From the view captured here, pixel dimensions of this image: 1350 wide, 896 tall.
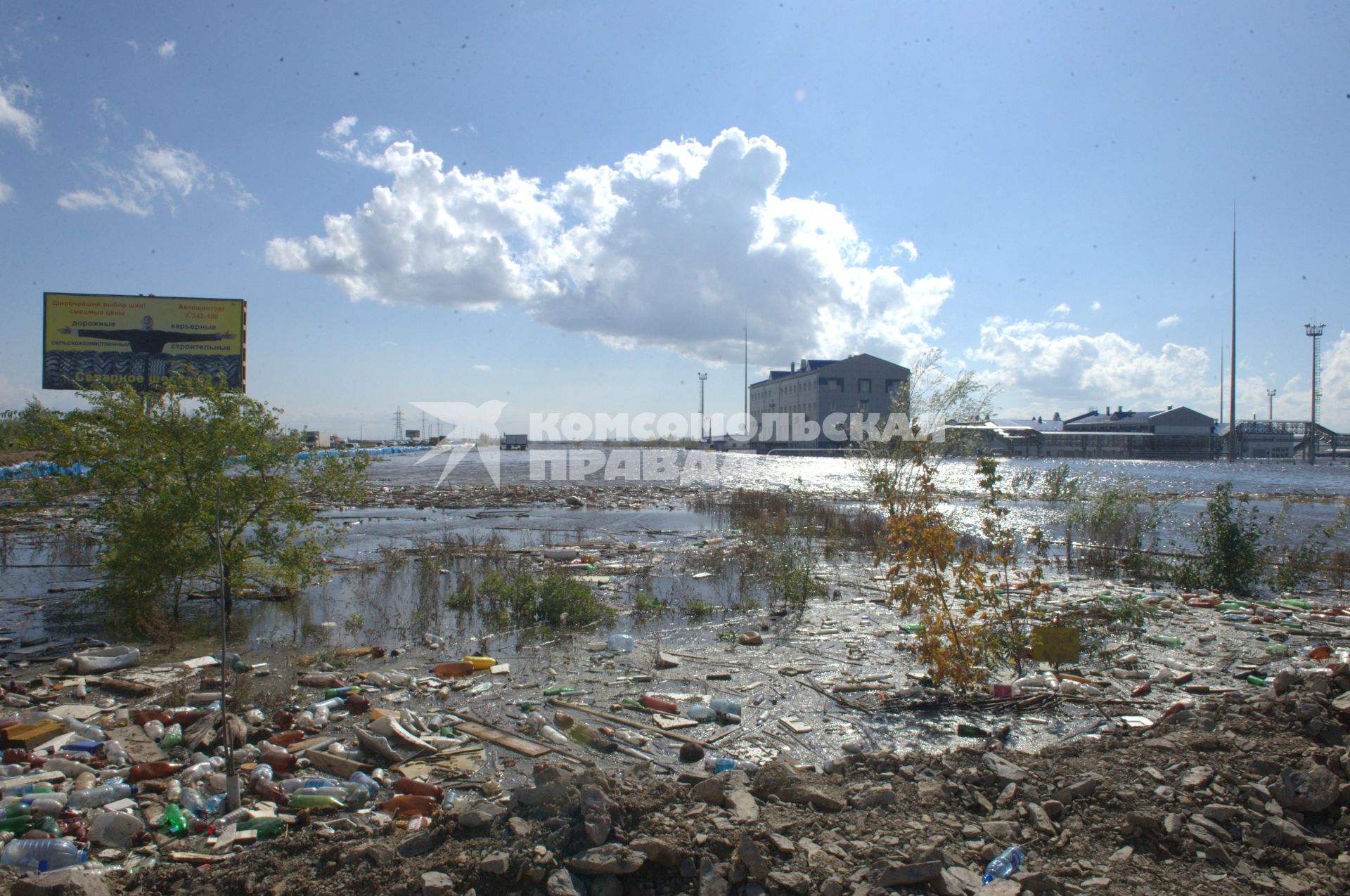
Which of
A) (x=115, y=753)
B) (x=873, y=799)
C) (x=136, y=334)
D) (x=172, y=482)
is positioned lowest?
(x=115, y=753)

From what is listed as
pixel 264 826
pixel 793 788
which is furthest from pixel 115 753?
pixel 793 788

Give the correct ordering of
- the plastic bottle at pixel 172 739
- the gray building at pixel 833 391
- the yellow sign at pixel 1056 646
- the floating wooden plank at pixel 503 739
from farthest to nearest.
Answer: the gray building at pixel 833 391 < the yellow sign at pixel 1056 646 < the floating wooden plank at pixel 503 739 < the plastic bottle at pixel 172 739

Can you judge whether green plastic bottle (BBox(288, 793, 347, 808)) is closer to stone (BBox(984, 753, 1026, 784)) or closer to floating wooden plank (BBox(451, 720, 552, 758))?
floating wooden plank (BBox(451, 720, 552, 758))

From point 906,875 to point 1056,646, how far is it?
4.38 m

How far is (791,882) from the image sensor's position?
285 cm

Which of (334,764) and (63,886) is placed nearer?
(63,886)

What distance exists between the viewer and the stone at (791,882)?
2.85 metres

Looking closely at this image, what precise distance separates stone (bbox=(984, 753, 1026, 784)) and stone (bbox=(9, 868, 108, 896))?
4.25 metres

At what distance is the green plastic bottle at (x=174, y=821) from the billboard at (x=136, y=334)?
85.5ft

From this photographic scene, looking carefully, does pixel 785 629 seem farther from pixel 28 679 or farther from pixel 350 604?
pixel 28 679

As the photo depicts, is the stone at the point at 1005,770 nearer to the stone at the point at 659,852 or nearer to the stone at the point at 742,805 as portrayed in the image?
the stone at the point at 742,805

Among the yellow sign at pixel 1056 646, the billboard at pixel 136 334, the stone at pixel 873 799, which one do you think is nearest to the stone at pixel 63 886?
the stone at pixel 873 799

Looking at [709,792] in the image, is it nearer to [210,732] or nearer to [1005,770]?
[1005,770]

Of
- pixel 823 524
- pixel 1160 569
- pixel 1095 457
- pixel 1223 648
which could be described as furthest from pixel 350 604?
pixel 1095 457
